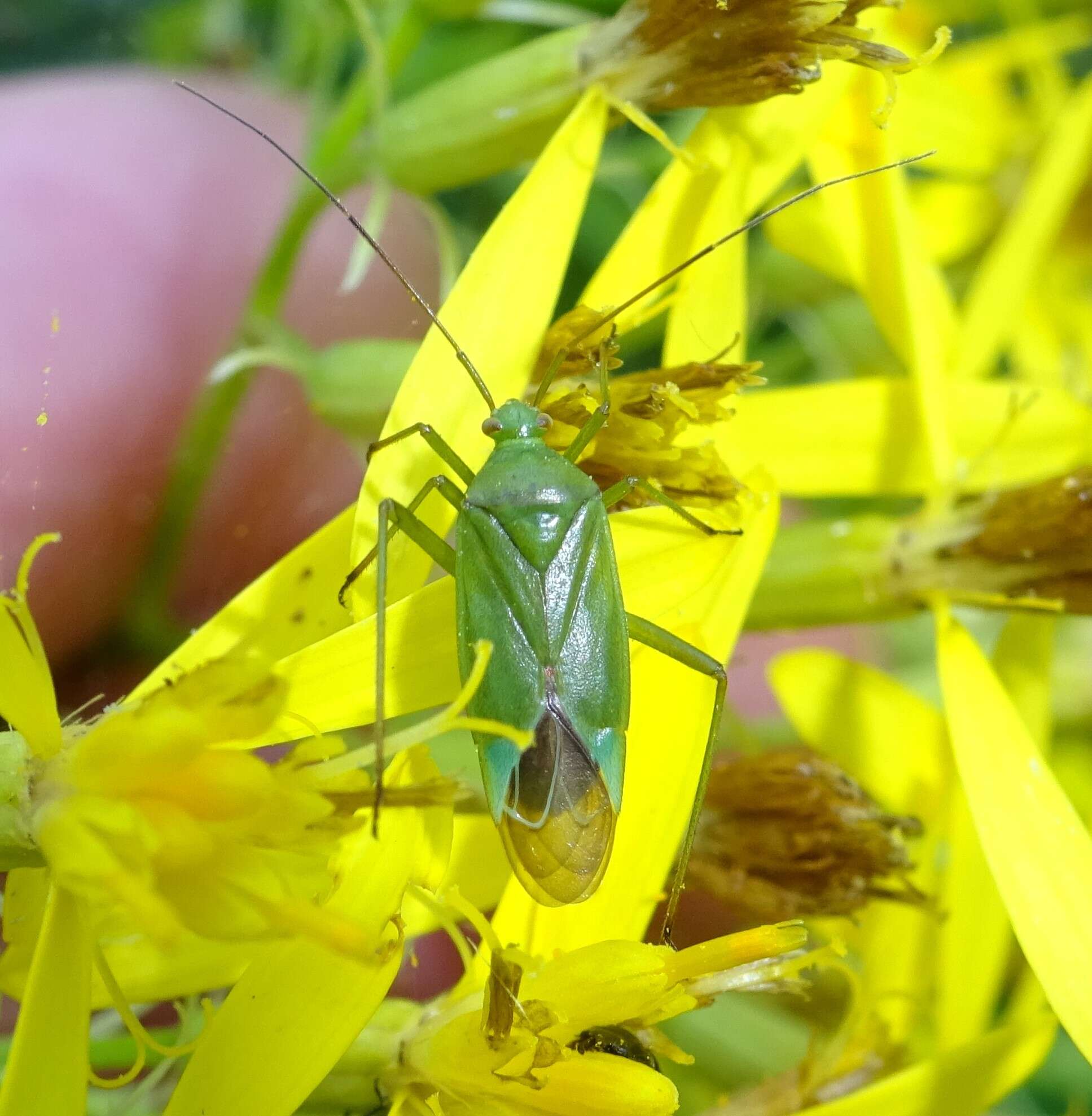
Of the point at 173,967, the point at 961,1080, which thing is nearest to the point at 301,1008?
the point at 173,967

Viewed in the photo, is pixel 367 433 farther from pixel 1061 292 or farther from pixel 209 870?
pixel 1061 292

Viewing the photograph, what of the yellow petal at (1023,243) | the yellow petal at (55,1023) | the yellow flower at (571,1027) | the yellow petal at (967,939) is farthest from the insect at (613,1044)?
the yellow petal at (1023,243)

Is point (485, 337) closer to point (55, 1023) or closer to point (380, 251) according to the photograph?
point (380, 251)

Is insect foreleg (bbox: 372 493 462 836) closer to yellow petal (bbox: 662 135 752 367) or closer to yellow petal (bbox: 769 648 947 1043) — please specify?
yellow petal (bbox: 662 135 752 367)

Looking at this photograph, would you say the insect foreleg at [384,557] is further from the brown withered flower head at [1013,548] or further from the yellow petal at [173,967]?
the brown withered flower head at [1013,548]

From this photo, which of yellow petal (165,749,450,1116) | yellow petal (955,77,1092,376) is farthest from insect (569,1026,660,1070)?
yellow petal (955,77,1092,376)

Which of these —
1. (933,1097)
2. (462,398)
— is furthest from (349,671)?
(933,1097)
